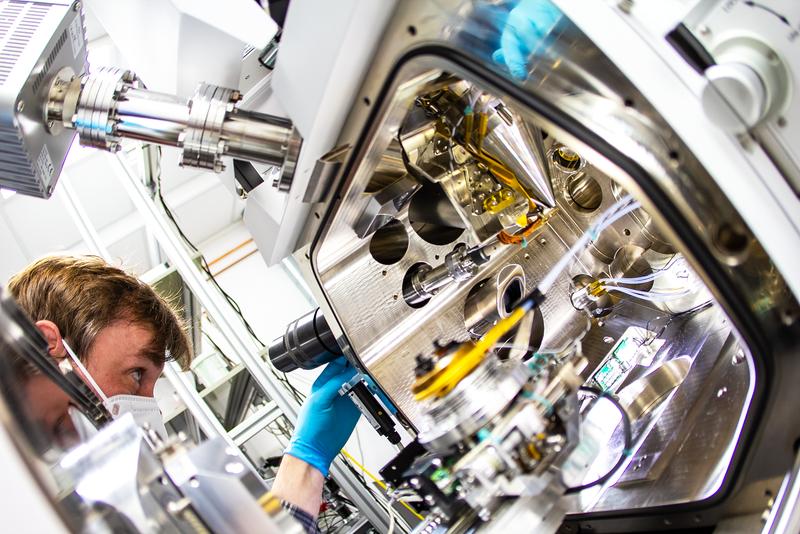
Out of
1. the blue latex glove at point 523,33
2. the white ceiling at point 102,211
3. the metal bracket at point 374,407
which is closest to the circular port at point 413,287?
the metal bracket at point 374,407

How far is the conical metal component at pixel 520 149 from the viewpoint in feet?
4.84

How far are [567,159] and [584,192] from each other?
120 mm

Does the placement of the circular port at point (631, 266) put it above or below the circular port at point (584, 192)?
below

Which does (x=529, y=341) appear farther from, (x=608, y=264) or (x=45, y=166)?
(x=45, y=166)

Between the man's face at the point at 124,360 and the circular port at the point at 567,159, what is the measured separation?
1.13m

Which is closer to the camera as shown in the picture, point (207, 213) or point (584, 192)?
point (584, 192)

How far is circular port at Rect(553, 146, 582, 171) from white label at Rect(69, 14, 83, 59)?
1.09 metres

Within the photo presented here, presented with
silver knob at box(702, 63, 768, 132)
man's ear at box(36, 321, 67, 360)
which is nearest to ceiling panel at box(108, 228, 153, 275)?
man's ear at box(36, 321, 67, 360)

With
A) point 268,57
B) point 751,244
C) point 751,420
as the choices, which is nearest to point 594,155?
point 751,244

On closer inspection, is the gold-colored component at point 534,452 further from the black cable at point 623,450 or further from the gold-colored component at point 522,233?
the gold-colored component at point 522,233

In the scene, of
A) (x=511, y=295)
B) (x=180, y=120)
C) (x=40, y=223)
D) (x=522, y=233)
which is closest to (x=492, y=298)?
(x=511, y=295)

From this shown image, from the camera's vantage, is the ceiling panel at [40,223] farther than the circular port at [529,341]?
Yes

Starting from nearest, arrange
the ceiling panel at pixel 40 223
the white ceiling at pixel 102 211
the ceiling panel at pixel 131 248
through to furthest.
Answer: the white ceiling at pixel 102 211
the ceiling panel at pixel 40 223
the ceiling panel at pixel 131 248

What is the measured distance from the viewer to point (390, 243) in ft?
5.68
